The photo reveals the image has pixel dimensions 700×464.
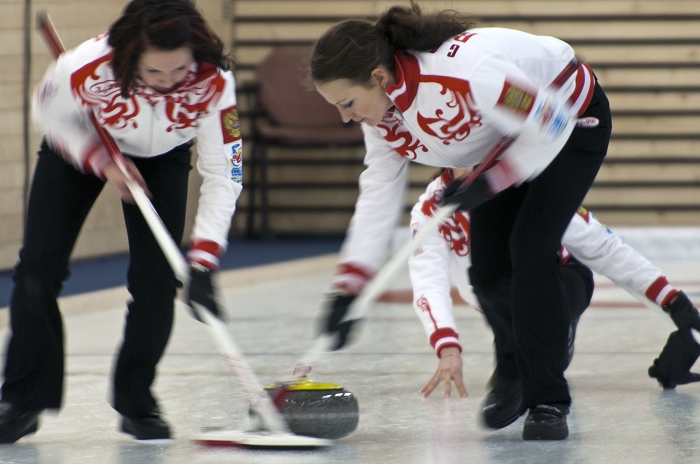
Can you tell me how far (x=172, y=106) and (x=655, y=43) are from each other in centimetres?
561

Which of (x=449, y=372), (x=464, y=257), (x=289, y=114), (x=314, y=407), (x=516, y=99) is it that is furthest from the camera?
(x=289, y=114)

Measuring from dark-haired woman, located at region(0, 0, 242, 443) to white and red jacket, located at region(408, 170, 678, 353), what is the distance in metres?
0.68

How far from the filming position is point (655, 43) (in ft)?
23.0

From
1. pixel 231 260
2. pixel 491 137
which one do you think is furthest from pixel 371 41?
pixel 231 260

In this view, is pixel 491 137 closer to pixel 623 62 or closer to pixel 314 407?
pixel 314 407

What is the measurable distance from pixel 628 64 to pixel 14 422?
229 inches

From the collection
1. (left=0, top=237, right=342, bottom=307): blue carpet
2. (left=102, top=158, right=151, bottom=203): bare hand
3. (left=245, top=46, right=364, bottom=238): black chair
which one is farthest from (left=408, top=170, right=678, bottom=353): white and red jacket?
(left=245, top=46, right=364, bottom=238): black chair

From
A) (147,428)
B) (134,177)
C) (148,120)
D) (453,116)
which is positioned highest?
(453,116)

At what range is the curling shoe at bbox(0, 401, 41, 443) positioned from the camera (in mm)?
2129

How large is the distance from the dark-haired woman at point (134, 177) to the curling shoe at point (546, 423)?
721 mm

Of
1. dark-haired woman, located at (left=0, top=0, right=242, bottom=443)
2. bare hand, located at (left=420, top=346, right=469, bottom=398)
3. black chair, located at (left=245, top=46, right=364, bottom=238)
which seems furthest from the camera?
black chair, located at (left=245, top=46, right=364, bottom=238)

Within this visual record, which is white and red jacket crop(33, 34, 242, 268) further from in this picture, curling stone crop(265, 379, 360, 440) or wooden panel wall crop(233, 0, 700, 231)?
wooden panel wall crop(233, 0, 700, 231)

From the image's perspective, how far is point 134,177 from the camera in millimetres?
2129

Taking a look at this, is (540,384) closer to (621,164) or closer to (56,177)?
(56,177)
